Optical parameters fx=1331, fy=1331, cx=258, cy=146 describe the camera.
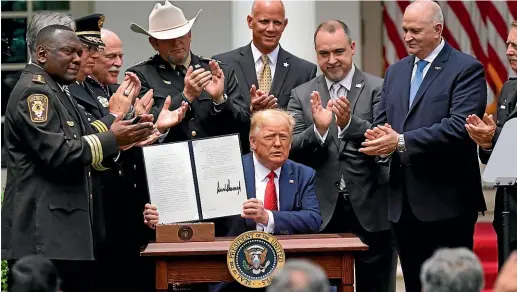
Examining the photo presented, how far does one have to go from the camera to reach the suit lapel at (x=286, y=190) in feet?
26.4

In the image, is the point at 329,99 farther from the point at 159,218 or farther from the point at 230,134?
the point at 159,218

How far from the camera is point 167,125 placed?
8.27 meters

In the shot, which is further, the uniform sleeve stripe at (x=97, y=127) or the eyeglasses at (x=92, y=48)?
the eyeglasses at (x=92, y=48)

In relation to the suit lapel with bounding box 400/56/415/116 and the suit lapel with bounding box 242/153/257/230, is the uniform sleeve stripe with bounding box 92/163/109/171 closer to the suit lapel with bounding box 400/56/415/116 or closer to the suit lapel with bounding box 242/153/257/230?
the suit lapel with bounding box 242/153/257/230

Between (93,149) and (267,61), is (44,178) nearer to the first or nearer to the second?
(93,149)

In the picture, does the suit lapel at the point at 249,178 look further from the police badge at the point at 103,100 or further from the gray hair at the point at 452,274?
the gray hair at the point at 452,274

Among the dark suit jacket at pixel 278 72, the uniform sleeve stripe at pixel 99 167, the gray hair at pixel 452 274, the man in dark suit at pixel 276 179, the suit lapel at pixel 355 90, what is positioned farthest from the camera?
the dark suit jacket at pixel 278 72

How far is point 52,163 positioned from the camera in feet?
23.3

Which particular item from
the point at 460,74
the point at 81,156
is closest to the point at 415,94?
the point at 460,74

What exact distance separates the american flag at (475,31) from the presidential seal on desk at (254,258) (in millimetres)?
6160

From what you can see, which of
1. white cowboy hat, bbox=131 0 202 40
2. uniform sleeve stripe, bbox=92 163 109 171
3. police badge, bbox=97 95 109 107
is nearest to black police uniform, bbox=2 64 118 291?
uniform sleeve stripe, bbox=92 163 109 171

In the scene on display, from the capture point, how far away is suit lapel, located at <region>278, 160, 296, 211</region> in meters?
8.04

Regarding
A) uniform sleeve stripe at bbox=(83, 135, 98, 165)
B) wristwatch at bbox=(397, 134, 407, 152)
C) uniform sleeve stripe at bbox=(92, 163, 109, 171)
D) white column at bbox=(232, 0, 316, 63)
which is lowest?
uniform sleeve stripe at bbox=(92, 163, 109, 171)

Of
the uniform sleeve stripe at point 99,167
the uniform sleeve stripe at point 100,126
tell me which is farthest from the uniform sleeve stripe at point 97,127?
the uniform sleeve stripe at point 99,167
